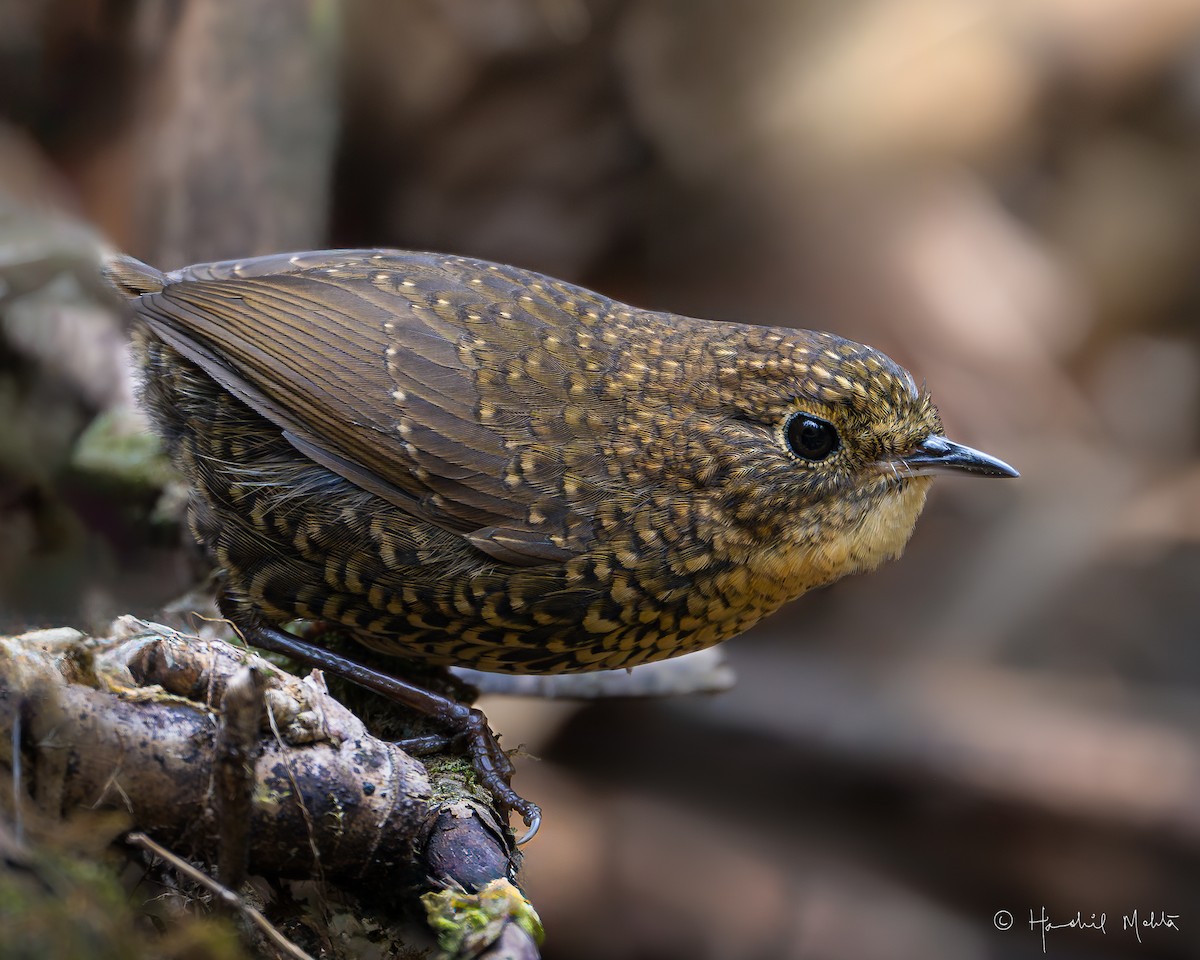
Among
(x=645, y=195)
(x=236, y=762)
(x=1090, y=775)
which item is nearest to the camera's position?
(x=236, y=762)

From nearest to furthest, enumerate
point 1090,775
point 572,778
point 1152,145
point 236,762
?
point 236,762 < point 1090,775 < point 572,778 < point 1152,145

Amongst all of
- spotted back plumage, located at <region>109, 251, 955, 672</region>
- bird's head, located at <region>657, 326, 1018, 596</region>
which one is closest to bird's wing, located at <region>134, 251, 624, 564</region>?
spotted back plumage, located at <region>109, 251, 955, 672</region>

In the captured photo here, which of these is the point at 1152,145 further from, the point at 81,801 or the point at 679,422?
the point at 81,801

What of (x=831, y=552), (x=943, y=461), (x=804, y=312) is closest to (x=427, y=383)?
(x=831, y=552)

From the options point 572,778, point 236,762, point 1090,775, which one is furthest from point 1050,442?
point 236,762

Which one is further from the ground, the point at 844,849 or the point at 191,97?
the point at 191,97

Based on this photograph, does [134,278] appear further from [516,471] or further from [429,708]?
[429,708]

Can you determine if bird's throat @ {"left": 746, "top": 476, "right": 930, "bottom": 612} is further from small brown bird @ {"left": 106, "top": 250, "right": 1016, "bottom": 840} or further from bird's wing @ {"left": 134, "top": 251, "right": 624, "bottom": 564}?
bird's wing @ {"left": 134, "top": 251, "right": 624, "bottom": 564}

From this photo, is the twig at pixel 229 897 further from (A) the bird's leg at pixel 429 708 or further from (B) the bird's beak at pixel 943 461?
(B) the bird's beak at pixel 943 461
